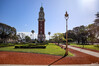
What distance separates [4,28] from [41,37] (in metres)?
30.1

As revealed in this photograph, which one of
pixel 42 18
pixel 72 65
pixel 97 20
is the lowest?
pixel 72 65

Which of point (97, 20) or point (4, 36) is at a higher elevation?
point (97, 20)

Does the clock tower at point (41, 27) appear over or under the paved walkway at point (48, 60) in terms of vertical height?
over

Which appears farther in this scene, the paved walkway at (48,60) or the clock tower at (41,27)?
the clock tower at (41,27)

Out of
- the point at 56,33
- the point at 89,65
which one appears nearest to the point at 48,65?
the point at 89,65

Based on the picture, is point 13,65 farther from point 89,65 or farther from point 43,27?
point 43,27

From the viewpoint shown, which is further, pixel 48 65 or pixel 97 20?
pixel 97 20

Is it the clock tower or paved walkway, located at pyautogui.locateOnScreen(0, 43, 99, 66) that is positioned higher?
the clock tower

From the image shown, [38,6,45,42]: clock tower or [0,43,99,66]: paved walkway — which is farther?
[38,6,45,42]: clock tower

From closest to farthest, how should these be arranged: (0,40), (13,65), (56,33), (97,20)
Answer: (13,65), (97,20), (56,33), (0,40)

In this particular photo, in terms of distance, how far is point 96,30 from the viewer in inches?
1334

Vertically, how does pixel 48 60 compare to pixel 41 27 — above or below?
below

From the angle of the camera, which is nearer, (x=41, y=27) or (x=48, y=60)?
(x=48, y=60)

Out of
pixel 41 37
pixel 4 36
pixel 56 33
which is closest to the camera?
pixel 56 33
